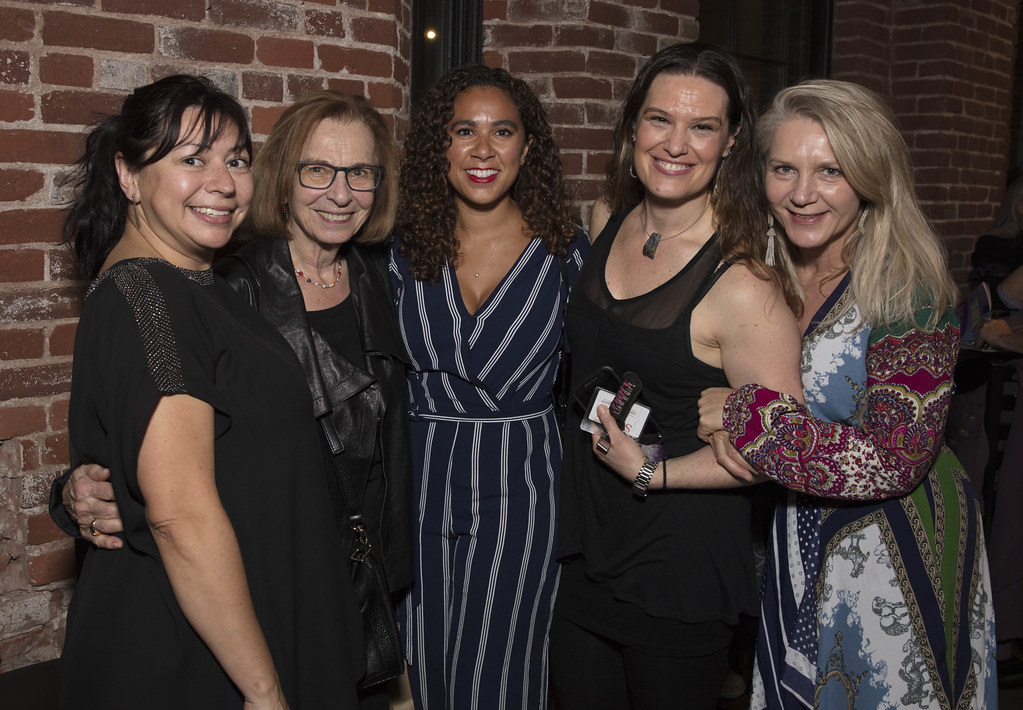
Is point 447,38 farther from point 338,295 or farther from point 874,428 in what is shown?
point 874,428

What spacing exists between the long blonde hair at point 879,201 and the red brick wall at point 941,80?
3564 mm

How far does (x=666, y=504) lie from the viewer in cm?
222

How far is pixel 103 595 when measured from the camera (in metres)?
1.71

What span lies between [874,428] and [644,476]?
1.75 ft

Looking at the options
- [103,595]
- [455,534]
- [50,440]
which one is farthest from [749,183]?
[50,440]

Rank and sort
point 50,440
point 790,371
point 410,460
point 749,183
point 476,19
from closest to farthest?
point 790,371, point 749,183, point 410,460, point 50,440, point 476,19

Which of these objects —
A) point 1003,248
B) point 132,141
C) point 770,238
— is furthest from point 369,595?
point 1003,248

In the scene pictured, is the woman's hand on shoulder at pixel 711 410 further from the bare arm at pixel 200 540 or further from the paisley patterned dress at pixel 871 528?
the bare arm at pixel 200 540

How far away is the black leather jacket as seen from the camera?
87.6 inches

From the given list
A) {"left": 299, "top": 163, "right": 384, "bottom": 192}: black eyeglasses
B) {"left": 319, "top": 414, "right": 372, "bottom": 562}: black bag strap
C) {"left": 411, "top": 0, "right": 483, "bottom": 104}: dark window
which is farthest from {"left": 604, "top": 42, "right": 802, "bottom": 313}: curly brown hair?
{"left": 411, "top": 0, "right": 483, "bottom": 104}: dark window

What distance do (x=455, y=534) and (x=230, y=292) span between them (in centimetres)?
98

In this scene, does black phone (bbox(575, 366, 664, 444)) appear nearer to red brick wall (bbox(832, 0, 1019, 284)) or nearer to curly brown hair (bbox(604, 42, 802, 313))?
curly brown hair (bbox(604, 42, 802, 313))

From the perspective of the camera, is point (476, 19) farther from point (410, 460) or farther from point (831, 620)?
point (831, 620)

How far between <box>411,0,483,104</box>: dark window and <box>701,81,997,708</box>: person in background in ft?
5.98
